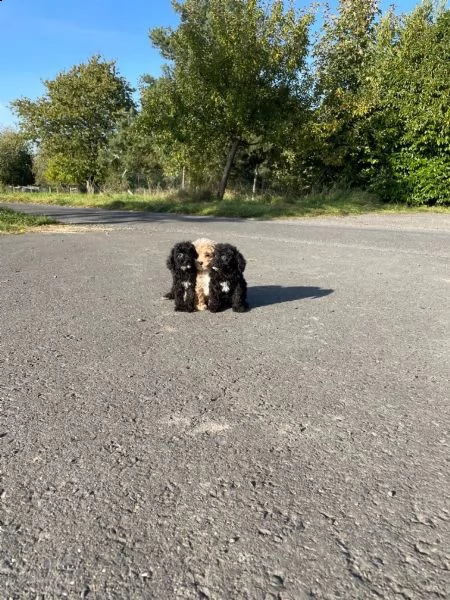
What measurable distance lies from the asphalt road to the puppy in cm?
16

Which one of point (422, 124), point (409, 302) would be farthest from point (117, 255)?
point (422, 124)

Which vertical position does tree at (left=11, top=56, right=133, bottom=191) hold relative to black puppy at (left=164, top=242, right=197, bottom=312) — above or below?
above

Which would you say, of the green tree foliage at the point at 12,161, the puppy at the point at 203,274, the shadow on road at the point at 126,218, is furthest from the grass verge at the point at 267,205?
the green tree foliage at the point at 12,161

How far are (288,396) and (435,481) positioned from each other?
1.08 metres

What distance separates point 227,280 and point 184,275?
0.48 metres

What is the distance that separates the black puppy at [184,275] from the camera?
5.09 meters

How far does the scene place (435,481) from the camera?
2.24 metres

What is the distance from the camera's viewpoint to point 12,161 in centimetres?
6438

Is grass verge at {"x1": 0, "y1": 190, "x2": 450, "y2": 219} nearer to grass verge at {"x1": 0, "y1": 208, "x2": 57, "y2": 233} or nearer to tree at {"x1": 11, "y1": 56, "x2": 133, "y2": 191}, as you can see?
grass verge at {"x1": 0, "y1": 208, "x2": 57, "y2": 233}

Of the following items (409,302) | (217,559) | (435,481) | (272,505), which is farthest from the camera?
(409,302)

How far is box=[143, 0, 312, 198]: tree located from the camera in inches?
770

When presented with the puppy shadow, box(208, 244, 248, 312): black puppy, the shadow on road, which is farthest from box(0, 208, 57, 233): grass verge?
box(208, 244, 248, 312): black puppy

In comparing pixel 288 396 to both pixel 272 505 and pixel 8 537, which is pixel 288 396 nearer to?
pixel 272 505

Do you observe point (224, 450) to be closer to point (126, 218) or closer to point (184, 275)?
point (184, 275)
